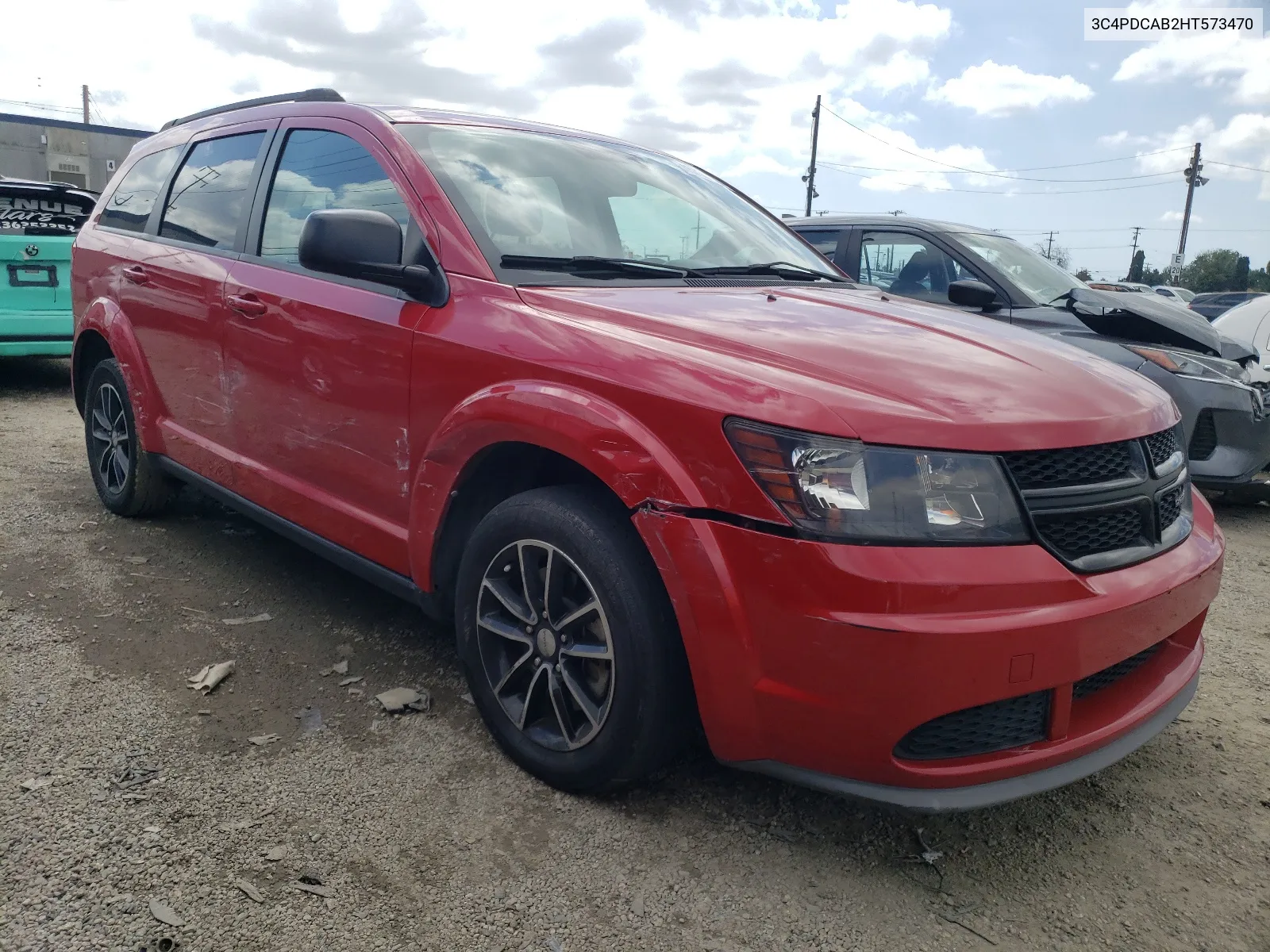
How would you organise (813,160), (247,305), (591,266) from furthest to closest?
(813,160)
(247,305)
(591,266)

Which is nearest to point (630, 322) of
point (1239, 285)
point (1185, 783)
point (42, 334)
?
point (1185, 783)

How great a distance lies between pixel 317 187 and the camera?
10.9ft

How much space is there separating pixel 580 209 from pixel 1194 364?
397 centimetres

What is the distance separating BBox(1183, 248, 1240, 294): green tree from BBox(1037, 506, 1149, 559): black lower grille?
63218 millimetres

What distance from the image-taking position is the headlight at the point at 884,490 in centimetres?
194

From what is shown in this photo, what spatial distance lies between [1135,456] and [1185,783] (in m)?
1.04

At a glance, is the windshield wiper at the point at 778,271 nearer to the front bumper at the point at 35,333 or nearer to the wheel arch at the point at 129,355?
the wheel arch at the point at 129,355

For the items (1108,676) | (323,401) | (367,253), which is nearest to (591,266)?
(367,253)

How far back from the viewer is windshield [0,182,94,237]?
7637mm

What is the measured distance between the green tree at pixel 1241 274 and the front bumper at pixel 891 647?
202 feet

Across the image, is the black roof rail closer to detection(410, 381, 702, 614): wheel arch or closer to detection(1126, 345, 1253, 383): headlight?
detection(410, 381, 702, 614): wheel arch

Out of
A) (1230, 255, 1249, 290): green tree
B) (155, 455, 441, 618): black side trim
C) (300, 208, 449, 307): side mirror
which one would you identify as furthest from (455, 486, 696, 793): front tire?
(1230, 255, 1249, 290): green tree

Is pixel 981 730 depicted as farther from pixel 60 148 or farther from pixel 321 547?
pixel 60 148

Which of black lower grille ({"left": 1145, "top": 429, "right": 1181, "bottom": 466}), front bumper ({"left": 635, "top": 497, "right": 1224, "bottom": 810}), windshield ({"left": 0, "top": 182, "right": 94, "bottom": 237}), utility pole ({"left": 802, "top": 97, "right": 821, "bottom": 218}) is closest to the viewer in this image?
front bumper ({"left": 635, "top": 497, "right": 1224, "bottom": 810})
